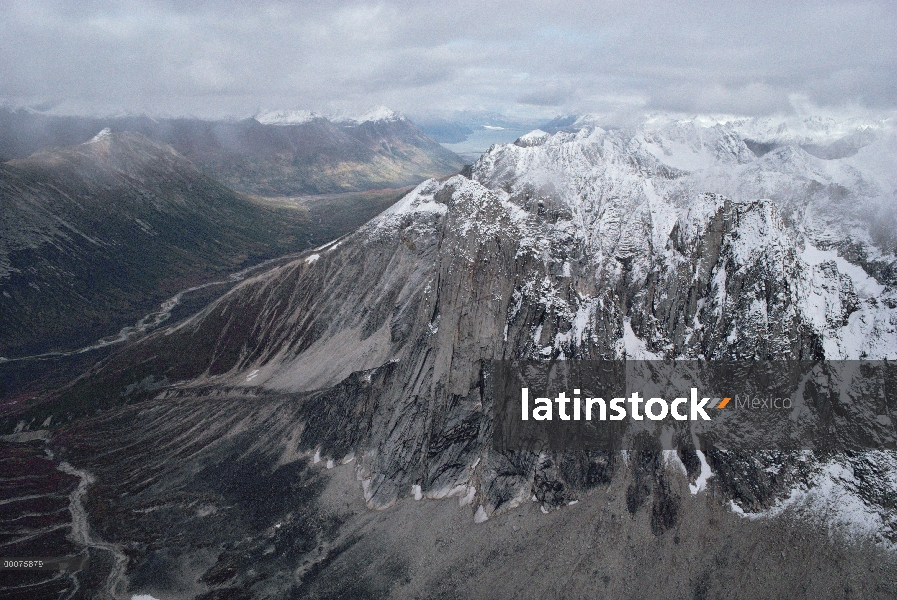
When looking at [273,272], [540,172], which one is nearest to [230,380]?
Result: [273,272]

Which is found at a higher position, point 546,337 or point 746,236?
point 746,236

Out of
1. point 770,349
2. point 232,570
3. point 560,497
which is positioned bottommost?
point 232,570

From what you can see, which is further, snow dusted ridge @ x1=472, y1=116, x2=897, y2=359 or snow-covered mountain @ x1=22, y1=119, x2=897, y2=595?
snow dusted ridge @ x1=472, y1=116, x2=897, y2=359

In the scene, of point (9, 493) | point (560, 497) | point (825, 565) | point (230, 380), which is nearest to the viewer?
point (825, 565)

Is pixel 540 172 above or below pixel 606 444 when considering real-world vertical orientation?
above

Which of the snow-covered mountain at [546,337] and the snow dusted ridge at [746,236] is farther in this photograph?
the snow dusted ridge at [746,236]

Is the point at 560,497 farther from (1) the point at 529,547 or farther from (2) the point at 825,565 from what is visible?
(2) the point at 825,565

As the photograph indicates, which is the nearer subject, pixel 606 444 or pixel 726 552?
pixel 726 552

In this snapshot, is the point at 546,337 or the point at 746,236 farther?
the point at 546,337
